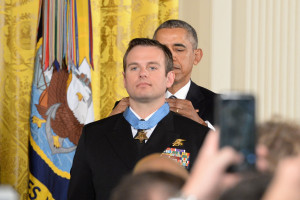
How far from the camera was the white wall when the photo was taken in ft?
9.48

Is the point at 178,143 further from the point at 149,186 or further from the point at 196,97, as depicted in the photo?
the point at 149,186

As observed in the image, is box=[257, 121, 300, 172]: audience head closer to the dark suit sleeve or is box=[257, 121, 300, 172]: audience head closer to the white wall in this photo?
the dark suit sleeve

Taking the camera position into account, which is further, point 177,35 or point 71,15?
point 71,15

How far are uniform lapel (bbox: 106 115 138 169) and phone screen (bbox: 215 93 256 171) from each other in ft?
3.51

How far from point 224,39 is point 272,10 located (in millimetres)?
281

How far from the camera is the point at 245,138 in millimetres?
637

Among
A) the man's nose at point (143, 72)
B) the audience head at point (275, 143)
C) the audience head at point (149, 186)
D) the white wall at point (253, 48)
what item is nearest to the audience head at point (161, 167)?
the audience head at point (149, 186)

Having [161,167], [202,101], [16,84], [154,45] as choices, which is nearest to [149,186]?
[161,167]

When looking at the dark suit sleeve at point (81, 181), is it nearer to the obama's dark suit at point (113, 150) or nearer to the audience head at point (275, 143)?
the obama's dark suit at point (113, 150)

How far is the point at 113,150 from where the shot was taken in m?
1.75

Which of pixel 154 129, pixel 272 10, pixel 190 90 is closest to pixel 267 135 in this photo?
pixel 154 129

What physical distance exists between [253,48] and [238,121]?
2341 millimetres

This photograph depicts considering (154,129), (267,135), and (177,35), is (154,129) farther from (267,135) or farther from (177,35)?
(267,135)

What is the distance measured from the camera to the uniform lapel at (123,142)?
5.62 ft
